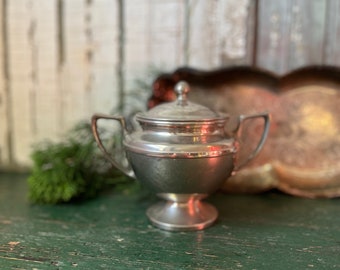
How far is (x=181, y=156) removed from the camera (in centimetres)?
50

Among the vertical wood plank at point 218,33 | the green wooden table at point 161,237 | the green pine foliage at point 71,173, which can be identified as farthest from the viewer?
the vertical wood plank at point 218,33

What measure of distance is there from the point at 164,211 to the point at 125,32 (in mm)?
446

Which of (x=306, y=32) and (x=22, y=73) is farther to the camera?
(x=22, y=73)

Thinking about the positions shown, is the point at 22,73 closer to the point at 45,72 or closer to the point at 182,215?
the point at 45,72

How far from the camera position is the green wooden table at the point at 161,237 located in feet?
1.48

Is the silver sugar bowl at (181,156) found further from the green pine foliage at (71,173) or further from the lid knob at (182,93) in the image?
the green pine foliage at (71,173)

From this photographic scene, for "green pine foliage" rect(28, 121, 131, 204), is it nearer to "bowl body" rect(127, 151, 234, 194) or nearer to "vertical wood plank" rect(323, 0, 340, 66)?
"bowl body" rect(127, 151, 234, 194)

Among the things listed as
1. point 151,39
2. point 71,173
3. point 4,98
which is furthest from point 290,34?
point 4,98

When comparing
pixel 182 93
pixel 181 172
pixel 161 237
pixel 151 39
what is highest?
pixel 151 39

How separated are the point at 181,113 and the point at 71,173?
28 centimetres

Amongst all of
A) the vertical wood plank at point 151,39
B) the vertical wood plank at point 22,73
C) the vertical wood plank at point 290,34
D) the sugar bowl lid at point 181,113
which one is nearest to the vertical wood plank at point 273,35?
the vertical wood plank at point 290,34

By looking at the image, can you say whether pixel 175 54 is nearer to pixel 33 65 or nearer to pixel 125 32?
pixel 125 32

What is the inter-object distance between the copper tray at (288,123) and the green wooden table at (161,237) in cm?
4

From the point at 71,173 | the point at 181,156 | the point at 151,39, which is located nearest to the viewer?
the point at 181,156
